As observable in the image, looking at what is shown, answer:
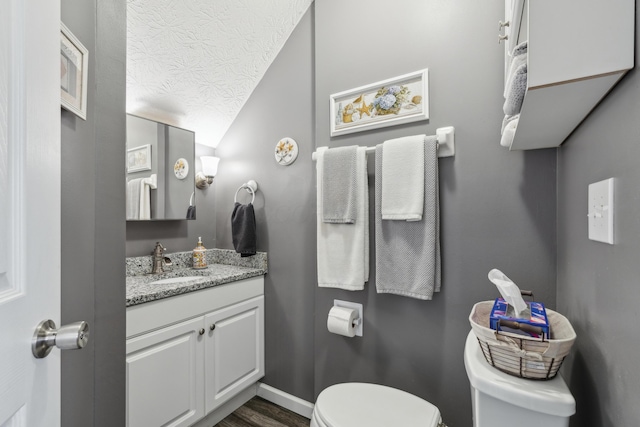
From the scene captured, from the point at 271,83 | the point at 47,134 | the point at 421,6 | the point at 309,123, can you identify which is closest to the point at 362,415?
the point at 47,134

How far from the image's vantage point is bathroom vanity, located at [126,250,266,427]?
125cm

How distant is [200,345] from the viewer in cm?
150

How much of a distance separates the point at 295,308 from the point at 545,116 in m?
1.56

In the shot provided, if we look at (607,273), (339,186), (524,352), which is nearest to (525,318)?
(524,352)

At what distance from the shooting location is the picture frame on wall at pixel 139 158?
5.73ft

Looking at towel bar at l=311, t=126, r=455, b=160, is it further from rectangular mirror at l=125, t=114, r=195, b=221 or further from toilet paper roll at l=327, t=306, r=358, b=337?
rectangular mirror at l=125, t=114, r=195, b=221

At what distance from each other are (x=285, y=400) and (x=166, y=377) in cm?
80

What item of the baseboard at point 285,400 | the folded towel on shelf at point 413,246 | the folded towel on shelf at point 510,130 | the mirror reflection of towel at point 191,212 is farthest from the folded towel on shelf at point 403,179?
the mirror reflection of towel at point 191,212

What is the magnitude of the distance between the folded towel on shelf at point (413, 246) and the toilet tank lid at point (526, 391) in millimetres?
535

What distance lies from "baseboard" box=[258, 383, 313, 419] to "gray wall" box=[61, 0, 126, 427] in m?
1.02

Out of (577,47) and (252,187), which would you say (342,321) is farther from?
(577,47)

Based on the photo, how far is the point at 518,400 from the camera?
62cm

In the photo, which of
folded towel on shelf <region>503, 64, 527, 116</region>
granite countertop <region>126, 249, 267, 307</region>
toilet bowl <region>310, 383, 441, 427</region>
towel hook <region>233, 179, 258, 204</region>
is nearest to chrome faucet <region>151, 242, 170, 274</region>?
granite countertop <region>126, 249, 267, 307</region>

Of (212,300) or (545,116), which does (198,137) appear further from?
(545,116)
